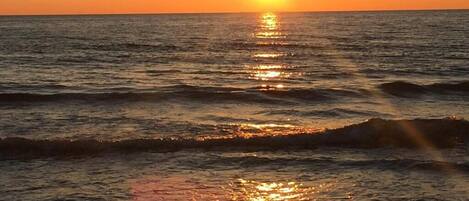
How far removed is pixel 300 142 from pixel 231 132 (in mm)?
2137

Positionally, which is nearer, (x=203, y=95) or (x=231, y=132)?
(x=231, y=132)

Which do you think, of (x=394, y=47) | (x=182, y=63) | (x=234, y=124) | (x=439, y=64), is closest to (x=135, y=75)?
(x=182, y=63)

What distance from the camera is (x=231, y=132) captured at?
14.9 m

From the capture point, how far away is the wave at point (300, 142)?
12672 millimetres

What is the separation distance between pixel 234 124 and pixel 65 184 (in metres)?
6.55

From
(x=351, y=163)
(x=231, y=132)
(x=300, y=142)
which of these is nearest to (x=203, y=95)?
(x=231, y=132)

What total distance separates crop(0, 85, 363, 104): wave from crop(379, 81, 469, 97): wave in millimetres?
1789

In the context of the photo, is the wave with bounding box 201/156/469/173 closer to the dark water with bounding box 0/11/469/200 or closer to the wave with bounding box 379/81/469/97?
the dark water with bounding box 0/11/469/200

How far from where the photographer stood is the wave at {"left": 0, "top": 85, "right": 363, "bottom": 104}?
20625 mm

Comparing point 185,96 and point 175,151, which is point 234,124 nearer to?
point 175,151

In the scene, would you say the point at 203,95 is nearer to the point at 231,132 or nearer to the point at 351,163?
the point at 231,132

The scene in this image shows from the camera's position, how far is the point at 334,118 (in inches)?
675

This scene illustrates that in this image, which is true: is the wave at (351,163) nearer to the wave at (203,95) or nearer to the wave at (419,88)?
the wave at (203,95)

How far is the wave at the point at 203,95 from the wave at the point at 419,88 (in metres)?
1.79
